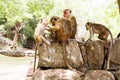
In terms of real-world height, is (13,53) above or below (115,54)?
below

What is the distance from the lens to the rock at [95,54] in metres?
5.34

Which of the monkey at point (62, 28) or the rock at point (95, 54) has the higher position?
the monkey at point (62, 28)

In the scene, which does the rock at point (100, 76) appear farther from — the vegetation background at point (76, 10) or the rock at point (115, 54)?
the vegetation background at point (76, 10)

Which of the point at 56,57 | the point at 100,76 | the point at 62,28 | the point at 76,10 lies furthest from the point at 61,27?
the point at 76,10

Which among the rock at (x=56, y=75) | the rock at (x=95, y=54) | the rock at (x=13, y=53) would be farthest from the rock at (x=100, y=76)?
the rock at (x=13, y=53)

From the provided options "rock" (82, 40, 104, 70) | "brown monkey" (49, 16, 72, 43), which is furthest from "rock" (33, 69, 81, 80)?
"brown monkey" (49, 16, 72, 43)

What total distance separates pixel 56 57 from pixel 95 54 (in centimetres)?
82

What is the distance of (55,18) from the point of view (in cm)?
511

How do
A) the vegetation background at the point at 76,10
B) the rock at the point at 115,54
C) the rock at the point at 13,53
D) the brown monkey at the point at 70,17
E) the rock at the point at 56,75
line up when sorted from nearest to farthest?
the rock at the point at 56,75, the rock at the point at 115,54, the brown monkey at the point at 70,17, the vegetation background at the point at 76,10, the rock at the point at 13,53

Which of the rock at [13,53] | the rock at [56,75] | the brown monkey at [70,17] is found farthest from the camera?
the rock at [13,53]

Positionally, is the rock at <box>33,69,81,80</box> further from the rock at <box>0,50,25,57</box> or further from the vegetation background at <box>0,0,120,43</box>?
the rock at <box>0,50,25,57</box>

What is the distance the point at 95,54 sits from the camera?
5359 mm

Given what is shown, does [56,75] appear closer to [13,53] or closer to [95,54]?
[95,54]

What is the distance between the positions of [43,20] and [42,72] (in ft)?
3.55
